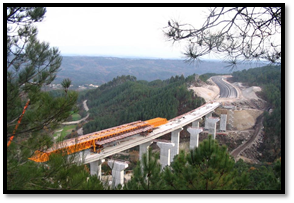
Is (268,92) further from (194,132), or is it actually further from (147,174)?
(147,174)

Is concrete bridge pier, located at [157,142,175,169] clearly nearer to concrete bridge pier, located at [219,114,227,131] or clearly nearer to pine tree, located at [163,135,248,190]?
concrete bridge pier, located at [219,114,227,131]

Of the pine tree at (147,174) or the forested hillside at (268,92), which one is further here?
the forested hillside at (268,92)

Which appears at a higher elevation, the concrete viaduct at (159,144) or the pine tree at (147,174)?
the pine tree at (147,174)

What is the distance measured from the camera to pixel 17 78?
509 centimetres

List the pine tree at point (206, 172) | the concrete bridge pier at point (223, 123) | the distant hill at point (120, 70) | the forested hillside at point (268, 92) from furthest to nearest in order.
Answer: the distant hill at point (120, 70)
the concrete bridge pier at point (223, 123)
the forested hillside at point (268, 92)
the pine tree at point (206, 172)

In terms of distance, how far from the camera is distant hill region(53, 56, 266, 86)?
113250 millimetres

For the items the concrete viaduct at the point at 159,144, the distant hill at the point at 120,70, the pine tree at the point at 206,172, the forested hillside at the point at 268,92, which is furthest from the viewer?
the distant hill at the point at 120,70

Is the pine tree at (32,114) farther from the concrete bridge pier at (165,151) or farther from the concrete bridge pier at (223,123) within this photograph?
the concrete bridge pier at (223,123)

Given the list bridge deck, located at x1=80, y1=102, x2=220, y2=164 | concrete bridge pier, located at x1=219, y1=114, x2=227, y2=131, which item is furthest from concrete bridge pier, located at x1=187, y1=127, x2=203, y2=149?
concrete bridge pier, located at x1=219, y1=114, x2=227, y2=131

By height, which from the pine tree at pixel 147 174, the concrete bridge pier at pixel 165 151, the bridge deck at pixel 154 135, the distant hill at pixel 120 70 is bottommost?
the concrete bridge pier at pixel 165 151

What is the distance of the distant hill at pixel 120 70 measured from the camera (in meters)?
113

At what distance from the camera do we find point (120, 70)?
160500 millimetres

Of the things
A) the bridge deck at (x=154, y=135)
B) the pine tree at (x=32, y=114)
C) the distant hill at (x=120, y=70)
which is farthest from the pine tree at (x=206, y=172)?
the distant hill at (x=120, y=70)
